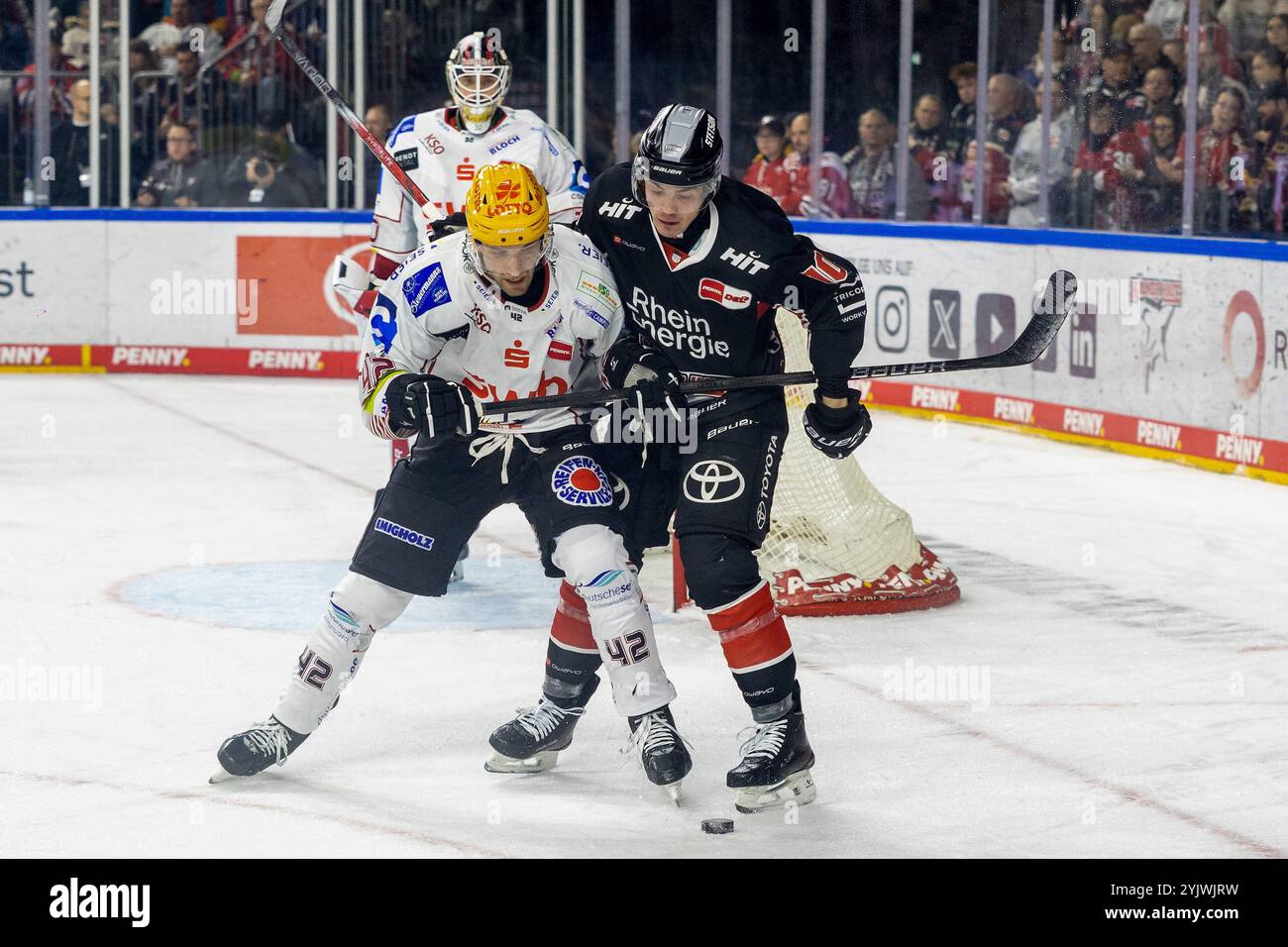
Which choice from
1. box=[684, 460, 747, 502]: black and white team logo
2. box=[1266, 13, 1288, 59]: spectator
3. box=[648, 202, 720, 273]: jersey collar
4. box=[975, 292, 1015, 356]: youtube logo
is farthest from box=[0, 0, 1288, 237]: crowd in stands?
box=[684, 460, 747, 502]: black and white team logo

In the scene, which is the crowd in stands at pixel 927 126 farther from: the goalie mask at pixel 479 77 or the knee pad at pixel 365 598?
the knee pad at pixel 365 598

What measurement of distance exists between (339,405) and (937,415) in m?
3.17

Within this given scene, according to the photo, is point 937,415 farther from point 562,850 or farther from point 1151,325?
point 562,850

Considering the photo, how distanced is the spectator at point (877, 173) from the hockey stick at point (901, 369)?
20.2ft

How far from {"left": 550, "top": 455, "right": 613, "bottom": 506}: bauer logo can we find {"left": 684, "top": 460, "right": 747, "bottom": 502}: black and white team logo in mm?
179

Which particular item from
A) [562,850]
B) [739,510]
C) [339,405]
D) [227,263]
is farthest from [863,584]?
[227,263]

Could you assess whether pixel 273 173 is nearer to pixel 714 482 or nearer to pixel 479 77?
pixel 479 77

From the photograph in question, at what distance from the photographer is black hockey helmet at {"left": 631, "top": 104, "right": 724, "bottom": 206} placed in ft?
13.0

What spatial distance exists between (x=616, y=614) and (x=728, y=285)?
712 mm

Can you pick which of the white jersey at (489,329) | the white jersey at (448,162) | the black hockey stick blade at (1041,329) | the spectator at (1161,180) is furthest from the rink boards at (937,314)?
the white jersey at (489,329)

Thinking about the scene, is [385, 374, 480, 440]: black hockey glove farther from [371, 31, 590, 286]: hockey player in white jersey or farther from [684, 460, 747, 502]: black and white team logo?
[371, 31, 590, 286]: hockey player in white jersey

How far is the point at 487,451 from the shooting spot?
418 centimetres

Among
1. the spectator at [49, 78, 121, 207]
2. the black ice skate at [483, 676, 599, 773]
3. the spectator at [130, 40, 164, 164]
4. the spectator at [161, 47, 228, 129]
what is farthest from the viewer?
the spectator at [161, 47, 228, 129]

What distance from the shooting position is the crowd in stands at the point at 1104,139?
28.3 ft
